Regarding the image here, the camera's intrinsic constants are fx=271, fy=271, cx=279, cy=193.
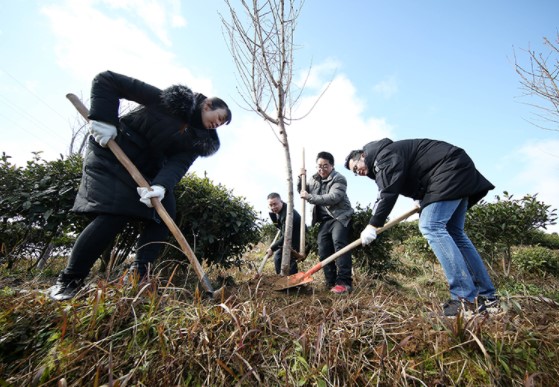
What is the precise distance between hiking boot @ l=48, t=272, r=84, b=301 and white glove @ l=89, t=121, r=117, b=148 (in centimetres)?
107

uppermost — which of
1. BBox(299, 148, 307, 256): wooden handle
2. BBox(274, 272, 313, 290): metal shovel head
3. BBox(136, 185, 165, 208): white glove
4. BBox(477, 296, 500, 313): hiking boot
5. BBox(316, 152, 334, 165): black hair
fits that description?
BBox(316, 152, 334, 165): black hair

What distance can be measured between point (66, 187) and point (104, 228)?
70.6 inches

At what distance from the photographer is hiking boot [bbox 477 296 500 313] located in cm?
Result: 198

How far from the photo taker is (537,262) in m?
6.29

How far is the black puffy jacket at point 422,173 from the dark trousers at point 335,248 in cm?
104

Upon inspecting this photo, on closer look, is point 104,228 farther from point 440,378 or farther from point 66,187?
point 440,378

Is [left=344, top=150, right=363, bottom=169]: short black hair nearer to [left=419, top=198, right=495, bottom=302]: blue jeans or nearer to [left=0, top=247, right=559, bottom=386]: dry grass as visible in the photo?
[left=419, top=198, right=495, bottom=302]: blue jeans

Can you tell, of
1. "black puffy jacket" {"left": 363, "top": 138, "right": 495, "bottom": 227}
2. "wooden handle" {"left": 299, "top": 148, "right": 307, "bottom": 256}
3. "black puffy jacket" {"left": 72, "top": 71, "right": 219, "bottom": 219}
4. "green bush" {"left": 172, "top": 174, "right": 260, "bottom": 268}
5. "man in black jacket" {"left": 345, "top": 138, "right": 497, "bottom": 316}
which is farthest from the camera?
"wooden handle" {"left": 299, "top": 148, "right": 307, "bottom": 256}

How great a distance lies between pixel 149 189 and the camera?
222 centimetres

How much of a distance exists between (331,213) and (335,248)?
0.53 meters

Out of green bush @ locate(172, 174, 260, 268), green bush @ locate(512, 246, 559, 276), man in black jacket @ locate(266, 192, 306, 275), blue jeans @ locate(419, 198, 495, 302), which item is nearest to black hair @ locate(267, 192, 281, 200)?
man in black jacket @ locate(266, 192, 306, 275)

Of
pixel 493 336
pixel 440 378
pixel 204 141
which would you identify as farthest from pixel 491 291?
pixel 204 141

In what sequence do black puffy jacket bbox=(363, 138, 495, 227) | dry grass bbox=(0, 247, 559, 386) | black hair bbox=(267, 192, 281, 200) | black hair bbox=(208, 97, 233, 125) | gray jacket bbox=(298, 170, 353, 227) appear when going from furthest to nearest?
1. black hair bbox=(267, 192, 281, 200)
2. gray jacket bbox=(298, 170, 353, 227)
3. black hair bbox=(208, 97, 233, 125)
4. black puffy jacket bbox=(363, 138, 495, 227)
5. dry grass bbox=(0, 247, 559, 386)

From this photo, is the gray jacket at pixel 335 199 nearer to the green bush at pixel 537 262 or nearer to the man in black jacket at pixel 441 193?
the man in black jacket at pixel 441 193
